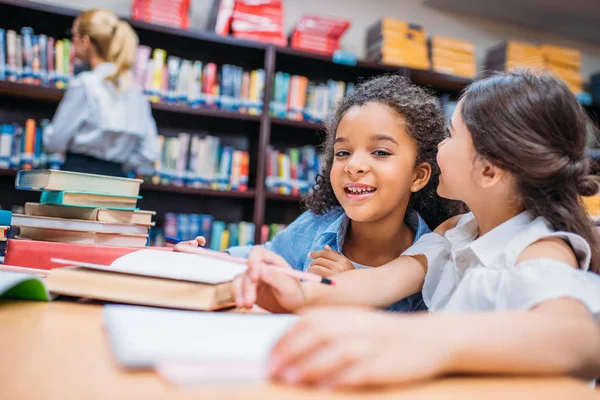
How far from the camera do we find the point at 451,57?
355 centimetres

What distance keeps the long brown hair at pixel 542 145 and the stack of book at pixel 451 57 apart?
2.79 metres

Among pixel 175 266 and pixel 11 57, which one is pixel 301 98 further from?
pixel 175 266

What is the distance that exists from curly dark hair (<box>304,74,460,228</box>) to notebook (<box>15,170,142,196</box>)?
572 mm

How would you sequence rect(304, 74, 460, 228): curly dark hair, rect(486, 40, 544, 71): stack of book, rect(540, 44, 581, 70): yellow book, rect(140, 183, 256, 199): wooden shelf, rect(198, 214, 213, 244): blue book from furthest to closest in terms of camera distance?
rect(540, 44, 581, 70): yellow book
rect(486, 40, 544, 71): stack of book
rect(198, 214, 213, 244): blue book
rect(140, 183, 256, 199): wooden shelf
rect(304, 74, 460, 228): curly dark hair

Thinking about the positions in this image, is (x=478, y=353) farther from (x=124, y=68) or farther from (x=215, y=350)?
(x=124, y=68)

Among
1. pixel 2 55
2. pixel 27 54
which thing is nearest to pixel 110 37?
pixel 27 54

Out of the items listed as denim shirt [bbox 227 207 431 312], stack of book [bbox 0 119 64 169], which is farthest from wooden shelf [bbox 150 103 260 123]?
denim shirt [bbox 227 207 431 312]

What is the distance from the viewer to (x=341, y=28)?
3.30m

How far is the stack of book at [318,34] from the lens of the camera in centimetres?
327

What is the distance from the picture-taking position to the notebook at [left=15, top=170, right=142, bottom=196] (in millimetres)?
963

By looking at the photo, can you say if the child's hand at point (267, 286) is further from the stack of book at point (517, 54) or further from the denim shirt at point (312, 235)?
the stack of book at point (517, 54)

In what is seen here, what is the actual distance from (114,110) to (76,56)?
0.43m

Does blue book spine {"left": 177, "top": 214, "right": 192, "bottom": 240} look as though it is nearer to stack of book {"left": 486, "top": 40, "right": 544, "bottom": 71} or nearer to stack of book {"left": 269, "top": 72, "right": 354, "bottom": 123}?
stack of book {"left": 269, "top": 72, "right": 354, "bottom": 123}

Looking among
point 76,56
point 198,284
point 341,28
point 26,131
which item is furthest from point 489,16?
point 198,284
